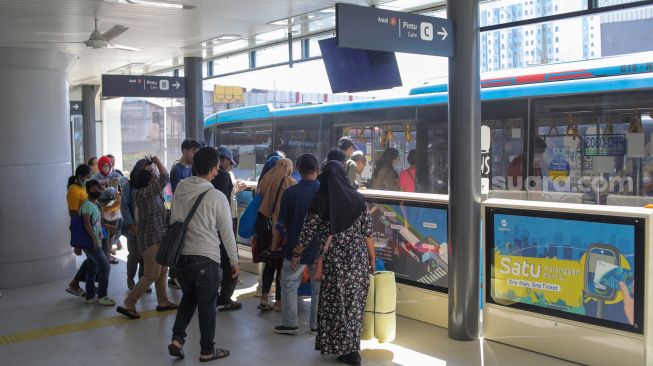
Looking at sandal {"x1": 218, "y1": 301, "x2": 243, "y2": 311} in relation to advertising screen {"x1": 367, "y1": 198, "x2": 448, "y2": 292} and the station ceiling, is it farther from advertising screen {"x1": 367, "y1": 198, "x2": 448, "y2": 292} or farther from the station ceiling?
the station ceiling

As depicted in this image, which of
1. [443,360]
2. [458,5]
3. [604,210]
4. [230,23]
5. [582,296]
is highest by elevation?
[230,23]

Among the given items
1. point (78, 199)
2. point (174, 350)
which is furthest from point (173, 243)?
point (78, 199)

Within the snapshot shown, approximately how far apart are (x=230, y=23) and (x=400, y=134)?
11.9ft

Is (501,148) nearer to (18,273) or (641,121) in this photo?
(641,121)

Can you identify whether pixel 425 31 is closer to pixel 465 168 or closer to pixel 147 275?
pixel 465 168

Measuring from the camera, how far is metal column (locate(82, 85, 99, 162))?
18797mm

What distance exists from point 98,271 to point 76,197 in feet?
3.08

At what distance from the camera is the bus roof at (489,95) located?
8328 millimetres

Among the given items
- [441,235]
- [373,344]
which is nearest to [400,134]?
[441,235]

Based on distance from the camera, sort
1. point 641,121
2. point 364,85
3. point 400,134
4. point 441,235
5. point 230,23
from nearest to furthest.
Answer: point 441,235 → point 364,85 → point 641,121 → point 230,23 → point 400,134

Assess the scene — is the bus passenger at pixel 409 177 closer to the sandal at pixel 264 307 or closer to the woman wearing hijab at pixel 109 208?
the sandal at pixel 264 307

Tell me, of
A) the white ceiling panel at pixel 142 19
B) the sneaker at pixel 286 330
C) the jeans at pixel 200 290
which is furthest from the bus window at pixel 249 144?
the jeans at pixel 200 290

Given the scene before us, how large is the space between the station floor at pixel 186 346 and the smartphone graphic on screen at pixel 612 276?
0.75 m

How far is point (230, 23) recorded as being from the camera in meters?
9.33
